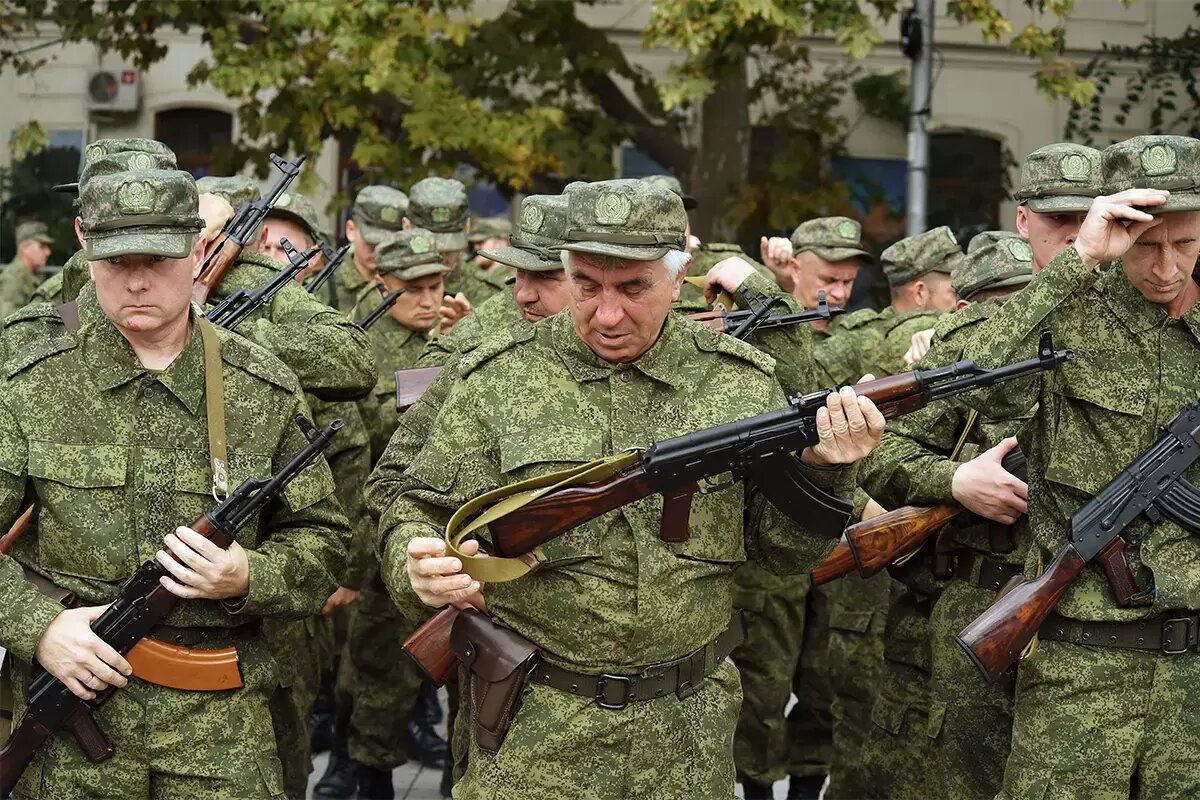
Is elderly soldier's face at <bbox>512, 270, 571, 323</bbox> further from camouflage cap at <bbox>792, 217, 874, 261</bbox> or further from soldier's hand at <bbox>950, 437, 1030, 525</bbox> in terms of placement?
camouflage cap at <bbox>792, 217, 874, 261</bbox>

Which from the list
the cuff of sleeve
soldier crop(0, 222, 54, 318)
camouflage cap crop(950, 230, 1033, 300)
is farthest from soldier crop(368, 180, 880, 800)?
soldier crop(0, 222, 54, 318)

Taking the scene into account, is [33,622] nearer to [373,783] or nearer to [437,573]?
[437,573]

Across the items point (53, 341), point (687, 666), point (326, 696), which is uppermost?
point (53, 341)

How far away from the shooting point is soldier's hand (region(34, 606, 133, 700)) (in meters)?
4.97

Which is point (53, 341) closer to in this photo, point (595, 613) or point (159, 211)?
point (159, 211)

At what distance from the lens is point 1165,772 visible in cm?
505

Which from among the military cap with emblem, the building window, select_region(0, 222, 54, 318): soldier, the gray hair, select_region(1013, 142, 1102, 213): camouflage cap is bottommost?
select_region(0, 222, 54, 318): soldier

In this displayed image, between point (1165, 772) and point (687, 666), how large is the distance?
4.49 feet

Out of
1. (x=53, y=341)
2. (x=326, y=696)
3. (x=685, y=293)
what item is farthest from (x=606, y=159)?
(x=53, y=341)

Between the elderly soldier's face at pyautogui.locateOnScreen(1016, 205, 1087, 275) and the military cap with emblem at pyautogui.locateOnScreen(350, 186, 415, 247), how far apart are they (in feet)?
16.1

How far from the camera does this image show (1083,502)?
204 inches

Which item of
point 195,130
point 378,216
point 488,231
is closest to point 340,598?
point 378,216

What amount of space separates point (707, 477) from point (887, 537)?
173 cm

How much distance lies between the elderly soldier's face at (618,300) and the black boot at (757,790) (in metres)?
4.21
